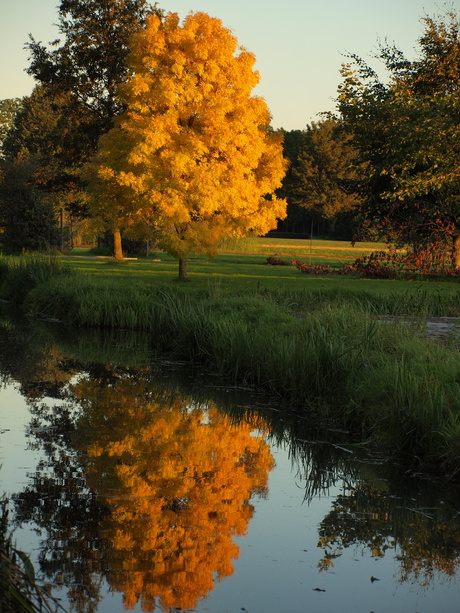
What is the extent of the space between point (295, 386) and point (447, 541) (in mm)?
4767

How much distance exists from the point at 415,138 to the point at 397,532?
61.6 feet

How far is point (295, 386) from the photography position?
10695mm

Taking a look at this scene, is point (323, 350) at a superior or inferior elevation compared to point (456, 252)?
inferior

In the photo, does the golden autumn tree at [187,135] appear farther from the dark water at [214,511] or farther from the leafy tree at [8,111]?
the leafy tree at [8,111]

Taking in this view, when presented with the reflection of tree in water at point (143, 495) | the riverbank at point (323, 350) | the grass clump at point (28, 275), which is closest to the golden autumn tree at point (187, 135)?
the grass clump at point (28, 275)

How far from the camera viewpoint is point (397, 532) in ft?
20.4

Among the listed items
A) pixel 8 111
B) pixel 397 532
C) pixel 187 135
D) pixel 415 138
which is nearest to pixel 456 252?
pixel 415 138

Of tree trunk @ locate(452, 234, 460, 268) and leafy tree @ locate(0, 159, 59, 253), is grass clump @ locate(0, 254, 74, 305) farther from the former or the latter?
leafy tree @ locate(0, 159, 59, 253)

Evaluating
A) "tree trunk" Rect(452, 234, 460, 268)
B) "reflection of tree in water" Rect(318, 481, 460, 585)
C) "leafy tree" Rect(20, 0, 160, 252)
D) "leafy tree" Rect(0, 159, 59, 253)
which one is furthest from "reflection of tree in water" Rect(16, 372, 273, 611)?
"leafy tree" Rect(0, 159, 59, 253)

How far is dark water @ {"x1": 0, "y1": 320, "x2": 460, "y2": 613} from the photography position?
16.6 feet

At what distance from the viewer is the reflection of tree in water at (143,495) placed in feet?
16.9

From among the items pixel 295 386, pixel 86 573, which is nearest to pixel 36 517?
pixel 86 573

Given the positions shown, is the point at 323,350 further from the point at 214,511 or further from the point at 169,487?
the point at 214,511

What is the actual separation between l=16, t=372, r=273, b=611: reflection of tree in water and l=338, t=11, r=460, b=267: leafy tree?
14.9 m
